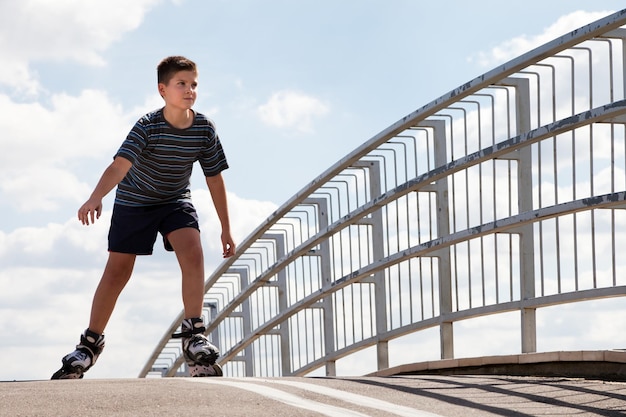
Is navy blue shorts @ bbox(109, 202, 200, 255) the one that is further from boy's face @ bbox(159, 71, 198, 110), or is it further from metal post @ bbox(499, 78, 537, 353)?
metal post @ bbox(499, 78, 537, 353)

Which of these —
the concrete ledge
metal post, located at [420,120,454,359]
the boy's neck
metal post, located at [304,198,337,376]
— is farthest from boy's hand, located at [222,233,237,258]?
metal post, located at [304,198,337,376]

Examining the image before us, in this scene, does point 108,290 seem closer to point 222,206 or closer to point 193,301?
point 193,301

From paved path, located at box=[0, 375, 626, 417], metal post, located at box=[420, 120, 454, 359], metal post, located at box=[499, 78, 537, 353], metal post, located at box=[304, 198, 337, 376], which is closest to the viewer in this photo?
paved path, located at box=[0, 375, 626, 417]

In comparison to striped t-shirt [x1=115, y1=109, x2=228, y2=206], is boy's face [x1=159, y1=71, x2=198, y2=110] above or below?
above

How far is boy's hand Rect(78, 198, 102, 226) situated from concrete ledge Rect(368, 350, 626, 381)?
3224mm

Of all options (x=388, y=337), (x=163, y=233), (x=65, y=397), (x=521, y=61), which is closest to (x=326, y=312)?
(x=388, y=337)

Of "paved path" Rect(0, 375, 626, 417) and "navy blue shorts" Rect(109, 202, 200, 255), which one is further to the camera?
"navy blue shorts" Rect(109, 202, 200, 255)

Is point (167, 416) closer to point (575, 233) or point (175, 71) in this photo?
point (175, 71)

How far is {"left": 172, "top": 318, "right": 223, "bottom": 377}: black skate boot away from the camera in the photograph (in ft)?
22.9

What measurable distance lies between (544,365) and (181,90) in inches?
123

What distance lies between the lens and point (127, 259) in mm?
7250

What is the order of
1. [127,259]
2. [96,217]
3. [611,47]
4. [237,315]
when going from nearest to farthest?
1. [96,217]
2. [127,259]
3. [611,47]
4. [237,315]

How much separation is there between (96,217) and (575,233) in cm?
423

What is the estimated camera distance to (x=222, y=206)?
7.43 m
